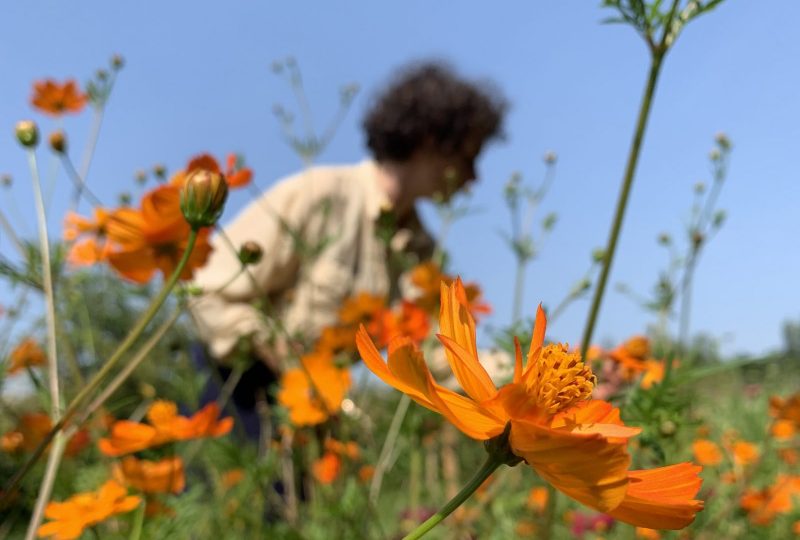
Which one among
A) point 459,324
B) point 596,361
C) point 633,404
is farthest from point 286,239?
point 459,324

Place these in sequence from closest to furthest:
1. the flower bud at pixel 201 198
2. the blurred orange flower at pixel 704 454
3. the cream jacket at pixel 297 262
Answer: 1. the flower bud at pixel 201 198
2. the blurred orange flower at pixel 704 454
3. the cream jacket at pixel 297 262

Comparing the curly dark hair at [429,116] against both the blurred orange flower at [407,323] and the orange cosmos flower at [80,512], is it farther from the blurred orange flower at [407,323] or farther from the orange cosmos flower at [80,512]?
the orange cosmos flower at [80,512]

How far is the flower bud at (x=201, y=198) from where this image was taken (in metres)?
0.48

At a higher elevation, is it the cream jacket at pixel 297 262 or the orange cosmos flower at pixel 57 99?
Answer: the orange cosmos flower at pixel 57 99

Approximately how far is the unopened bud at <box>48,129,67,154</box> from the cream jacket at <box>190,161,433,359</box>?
2.34ft

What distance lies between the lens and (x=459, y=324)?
1.15 ft

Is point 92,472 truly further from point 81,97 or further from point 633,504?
point 633,504

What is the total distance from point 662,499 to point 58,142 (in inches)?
31.2

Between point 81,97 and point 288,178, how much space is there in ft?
1.89

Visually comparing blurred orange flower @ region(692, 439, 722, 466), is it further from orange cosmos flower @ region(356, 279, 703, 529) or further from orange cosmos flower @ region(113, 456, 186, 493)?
orange cosmos flower @ region(356, 279, 703, 529)

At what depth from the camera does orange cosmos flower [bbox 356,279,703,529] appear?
0.90ft

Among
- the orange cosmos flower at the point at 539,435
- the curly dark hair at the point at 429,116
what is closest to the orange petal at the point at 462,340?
the orange cosmos flower at the point at 539,435

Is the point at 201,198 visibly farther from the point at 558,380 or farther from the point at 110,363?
the point at 558,380

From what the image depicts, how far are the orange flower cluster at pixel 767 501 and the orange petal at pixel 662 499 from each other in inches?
43.7
